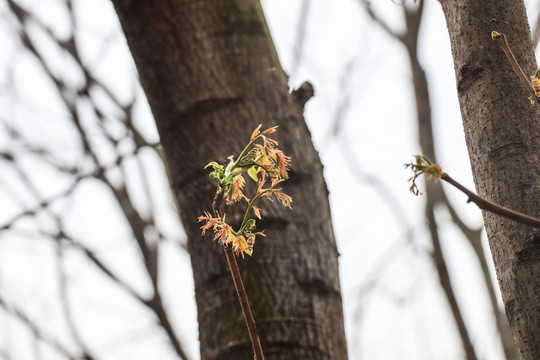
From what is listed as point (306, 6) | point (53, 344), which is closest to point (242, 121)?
point (53, 344)

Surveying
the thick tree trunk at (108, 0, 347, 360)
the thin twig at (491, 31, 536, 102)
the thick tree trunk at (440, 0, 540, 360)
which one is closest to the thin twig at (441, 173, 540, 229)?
the thin twig at (491, 31, 536, 102)

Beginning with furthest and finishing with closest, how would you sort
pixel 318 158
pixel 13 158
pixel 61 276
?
pixel 61 276 → pixel 13 158 → pixel 318 158

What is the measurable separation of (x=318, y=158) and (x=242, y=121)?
24 cm

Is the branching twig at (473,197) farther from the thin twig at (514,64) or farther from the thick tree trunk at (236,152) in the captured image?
the thick tree trunk at (236,152)

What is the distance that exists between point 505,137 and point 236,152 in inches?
31.2

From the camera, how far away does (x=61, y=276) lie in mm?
4453

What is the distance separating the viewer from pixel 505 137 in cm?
79

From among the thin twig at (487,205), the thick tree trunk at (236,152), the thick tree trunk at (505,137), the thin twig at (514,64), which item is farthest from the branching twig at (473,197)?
the thick tree trunk at (236,152)

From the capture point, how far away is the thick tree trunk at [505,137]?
0.73 metres

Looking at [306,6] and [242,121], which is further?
[306,6]

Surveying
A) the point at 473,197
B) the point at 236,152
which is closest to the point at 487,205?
the point at 473,197

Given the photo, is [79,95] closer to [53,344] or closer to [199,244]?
[53,344]

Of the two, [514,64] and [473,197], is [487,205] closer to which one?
[473,197]

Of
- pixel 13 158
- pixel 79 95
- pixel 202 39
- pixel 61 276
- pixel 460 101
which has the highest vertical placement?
pixel 79 95
